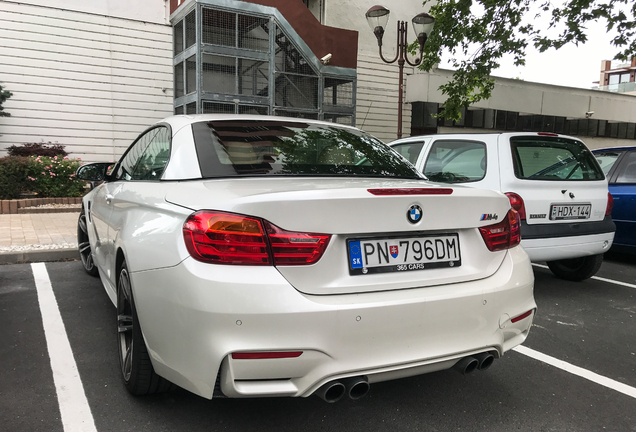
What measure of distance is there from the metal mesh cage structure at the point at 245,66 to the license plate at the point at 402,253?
10.8m

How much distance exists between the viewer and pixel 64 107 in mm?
13195

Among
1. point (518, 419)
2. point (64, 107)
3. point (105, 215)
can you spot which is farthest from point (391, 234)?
point (64, 107)

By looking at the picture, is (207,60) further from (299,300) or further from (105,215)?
(299,300)

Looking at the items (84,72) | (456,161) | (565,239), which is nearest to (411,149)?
(456,161)

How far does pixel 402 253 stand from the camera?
6.83 feet

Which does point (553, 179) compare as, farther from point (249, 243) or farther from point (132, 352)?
point (132, 352)

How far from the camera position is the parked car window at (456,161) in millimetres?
4938

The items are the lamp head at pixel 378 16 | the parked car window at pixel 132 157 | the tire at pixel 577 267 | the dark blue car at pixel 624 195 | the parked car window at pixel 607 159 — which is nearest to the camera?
the parked car window at pixel 132 157

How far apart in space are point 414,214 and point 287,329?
0.72 m

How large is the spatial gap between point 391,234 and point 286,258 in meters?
0.48

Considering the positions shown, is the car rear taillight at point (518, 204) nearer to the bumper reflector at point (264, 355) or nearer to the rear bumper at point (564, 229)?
the rear bumper at point (564, 229)

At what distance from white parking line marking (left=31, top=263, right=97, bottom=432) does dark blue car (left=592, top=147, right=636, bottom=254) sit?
20.8 feet

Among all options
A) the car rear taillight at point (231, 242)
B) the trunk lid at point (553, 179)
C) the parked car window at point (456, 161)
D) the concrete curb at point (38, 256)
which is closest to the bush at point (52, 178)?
the concrete curb at point (38, 256)

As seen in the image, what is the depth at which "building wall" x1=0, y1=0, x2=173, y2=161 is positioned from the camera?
12.6 m
